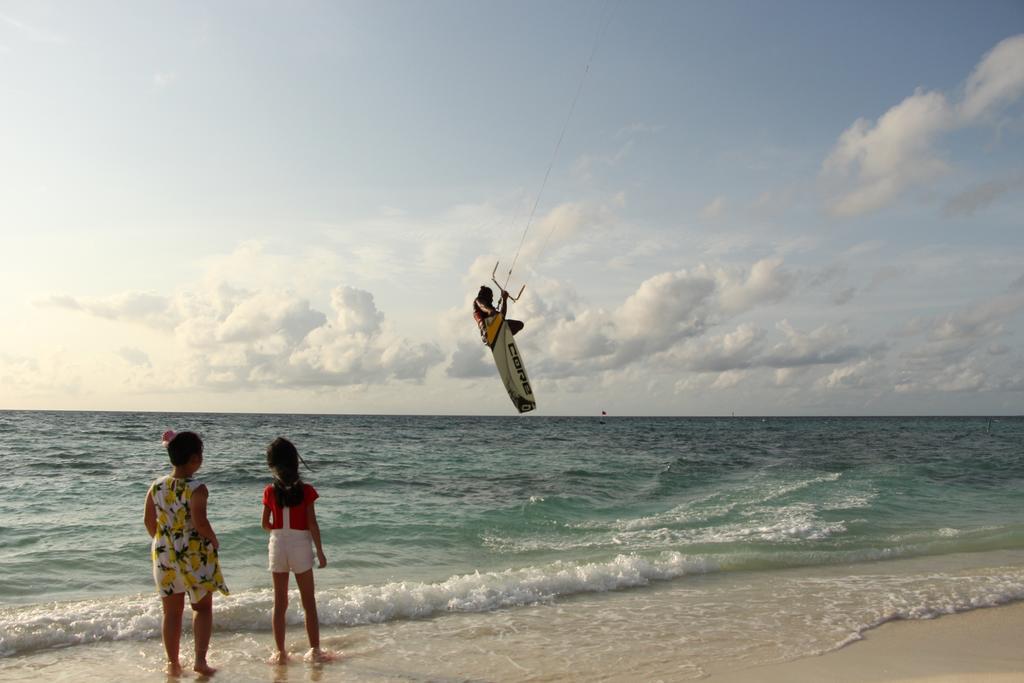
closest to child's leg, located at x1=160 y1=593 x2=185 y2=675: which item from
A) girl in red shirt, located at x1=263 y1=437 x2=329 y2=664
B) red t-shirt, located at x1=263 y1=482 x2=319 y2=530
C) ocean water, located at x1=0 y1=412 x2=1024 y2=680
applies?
ocean water, located at x1=0 y1=412 x2=1024 y2=680

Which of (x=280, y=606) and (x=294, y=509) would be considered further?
(x=280, y=606)

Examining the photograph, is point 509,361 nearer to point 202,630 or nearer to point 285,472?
point 285,472

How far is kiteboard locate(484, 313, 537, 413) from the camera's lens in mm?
9211

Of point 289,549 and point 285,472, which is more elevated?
point 285,472

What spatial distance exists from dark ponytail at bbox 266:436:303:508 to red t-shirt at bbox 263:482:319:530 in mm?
31

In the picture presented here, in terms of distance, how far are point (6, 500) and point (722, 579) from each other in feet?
44.6

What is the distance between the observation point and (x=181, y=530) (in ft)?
16.8

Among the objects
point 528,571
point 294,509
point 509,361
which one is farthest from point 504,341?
point 294,509

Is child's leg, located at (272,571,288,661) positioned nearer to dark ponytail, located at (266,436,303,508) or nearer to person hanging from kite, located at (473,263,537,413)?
dark ponytail, located at (266,436,303,508)

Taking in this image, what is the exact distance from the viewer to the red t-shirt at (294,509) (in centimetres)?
Answer: 535

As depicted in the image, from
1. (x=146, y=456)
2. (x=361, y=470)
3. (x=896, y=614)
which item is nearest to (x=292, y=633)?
(x=896, y=614)

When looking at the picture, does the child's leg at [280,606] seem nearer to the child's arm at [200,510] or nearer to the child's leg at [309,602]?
the child's leg at [309,602]

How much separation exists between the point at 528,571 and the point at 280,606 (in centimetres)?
387

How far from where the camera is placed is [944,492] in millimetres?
17812
